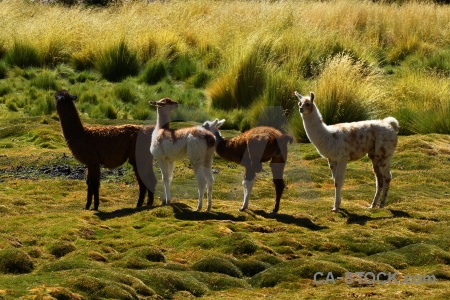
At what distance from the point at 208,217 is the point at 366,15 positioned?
74.7ft

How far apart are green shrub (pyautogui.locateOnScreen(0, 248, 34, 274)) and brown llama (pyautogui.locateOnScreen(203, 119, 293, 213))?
4.18 metres

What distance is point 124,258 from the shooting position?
12.9 meters

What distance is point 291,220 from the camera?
596 inches

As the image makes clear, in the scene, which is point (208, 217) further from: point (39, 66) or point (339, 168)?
point (39, 66)

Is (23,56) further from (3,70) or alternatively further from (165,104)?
(165,104)

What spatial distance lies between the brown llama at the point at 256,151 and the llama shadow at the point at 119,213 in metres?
1.54

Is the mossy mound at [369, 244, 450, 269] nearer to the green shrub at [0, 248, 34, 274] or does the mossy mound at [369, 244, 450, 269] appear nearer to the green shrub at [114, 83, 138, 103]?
the green shrub at [0, 248, 34, 274]

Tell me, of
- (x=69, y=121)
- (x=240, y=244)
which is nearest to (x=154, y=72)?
(x=69, y=121)

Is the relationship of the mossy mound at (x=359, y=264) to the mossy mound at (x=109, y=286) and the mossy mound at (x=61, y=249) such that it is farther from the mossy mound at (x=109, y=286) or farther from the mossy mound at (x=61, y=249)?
the mossy mound at (x=61, y=249)

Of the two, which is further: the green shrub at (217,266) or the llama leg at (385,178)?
the llama leg at (385,178)

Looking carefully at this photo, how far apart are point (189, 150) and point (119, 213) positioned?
1574 millimetres

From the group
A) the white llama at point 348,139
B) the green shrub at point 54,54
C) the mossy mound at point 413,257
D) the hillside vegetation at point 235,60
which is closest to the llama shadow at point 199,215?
the white llama at point 348,139

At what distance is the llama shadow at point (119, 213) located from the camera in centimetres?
1520

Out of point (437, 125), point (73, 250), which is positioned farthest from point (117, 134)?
point (437, 125)
